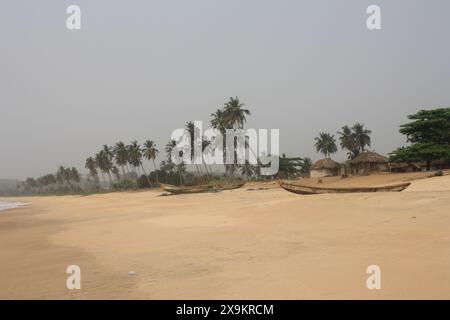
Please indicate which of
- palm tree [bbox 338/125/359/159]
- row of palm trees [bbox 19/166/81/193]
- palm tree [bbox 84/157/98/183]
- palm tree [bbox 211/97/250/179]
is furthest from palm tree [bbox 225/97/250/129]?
row of palm trees [bbox 19/166/81/193]

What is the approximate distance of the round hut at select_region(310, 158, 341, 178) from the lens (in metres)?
61.3

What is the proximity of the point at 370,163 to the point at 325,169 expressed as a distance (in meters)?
9.60

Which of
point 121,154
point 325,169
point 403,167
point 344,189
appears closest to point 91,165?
point 121,154

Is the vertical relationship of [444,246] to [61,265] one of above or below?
above

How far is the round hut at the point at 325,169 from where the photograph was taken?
6128 centimetres

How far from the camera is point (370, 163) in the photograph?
2074 inches

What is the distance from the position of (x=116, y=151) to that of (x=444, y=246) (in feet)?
307

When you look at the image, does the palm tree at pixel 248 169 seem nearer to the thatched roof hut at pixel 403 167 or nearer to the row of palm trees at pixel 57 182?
the thatched roof hut at pixel 403 167

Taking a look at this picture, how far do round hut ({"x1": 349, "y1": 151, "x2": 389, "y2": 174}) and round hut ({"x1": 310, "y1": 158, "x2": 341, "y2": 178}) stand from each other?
24.3 ft

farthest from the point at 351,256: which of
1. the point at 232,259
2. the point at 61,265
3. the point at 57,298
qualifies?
the point at 61,265

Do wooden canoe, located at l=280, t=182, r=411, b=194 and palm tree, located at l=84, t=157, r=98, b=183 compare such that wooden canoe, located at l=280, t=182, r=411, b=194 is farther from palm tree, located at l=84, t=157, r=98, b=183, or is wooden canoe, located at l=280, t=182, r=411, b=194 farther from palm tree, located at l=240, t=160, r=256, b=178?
palm tree, located at l=84, t=157, r=98, b=183

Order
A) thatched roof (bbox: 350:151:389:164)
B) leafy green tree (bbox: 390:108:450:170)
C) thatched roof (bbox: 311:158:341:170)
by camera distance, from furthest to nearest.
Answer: thatched roof (bbox: 311:158:341:170) → thatched roof (bbox: 350:151:389:164) → leafy green tree (bbox: 390:108:450:170)

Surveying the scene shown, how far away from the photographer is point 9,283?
689 centimetres
